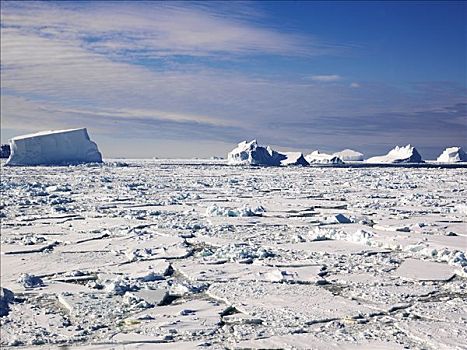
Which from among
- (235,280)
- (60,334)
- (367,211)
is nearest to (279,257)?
(235,280)

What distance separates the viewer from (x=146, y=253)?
6766 mm

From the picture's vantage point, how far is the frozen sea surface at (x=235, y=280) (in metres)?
3.89

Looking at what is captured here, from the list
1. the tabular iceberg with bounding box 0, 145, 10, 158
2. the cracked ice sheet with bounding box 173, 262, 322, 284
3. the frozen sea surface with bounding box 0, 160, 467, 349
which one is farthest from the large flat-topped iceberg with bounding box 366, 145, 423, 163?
the cracked ice sheet with bounding box 173, 262, 322, 284

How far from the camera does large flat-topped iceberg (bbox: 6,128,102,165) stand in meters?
39.6

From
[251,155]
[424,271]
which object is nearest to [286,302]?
[424,271]

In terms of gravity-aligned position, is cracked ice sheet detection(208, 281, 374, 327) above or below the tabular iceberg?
below

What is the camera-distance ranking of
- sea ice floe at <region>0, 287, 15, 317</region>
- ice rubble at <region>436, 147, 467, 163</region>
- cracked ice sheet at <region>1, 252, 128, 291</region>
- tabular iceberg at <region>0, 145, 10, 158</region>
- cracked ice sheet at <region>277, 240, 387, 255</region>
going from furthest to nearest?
tabular iceberg at <region>0, 145, 10, 158</region> < ice rubble at <region>436, 147, 467, 163</region> < cracked ice sheet at <region>277, 240, 387, 255</region> < cracked ice sheet at <region>1, 252, 128, 291</region> < sea ice floe at <region>0, 287, 15, 317</region>

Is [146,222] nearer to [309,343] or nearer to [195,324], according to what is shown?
[195,324]

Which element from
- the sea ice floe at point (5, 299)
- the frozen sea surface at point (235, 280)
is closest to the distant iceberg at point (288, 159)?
the frozen sea surface at point (235, 280)

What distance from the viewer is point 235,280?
17.9 ft

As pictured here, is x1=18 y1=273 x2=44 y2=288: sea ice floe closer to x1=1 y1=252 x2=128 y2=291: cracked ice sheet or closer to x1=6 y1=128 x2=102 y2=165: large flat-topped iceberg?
x1=1 y1=252 x2=128 y2=291: cracked ice sheet

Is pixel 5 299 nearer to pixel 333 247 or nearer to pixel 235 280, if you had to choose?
pixel 235 280

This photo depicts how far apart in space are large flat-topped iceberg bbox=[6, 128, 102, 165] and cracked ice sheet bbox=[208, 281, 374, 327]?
122ft

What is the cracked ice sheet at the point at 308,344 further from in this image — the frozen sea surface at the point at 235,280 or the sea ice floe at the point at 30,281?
the sea ice floe at the point at 30,281
